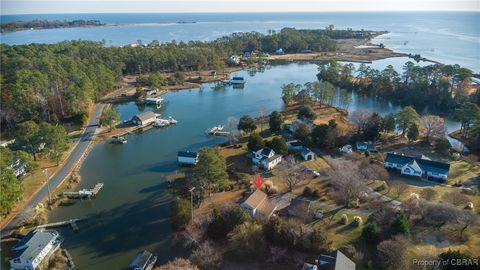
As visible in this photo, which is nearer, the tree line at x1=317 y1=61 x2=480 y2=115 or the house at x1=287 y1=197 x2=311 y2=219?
the house at x1=287 y1=197 x2=311 y2=219

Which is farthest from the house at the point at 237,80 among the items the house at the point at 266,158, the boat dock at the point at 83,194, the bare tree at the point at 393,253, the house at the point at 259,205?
the bare tree at the point at 393,253

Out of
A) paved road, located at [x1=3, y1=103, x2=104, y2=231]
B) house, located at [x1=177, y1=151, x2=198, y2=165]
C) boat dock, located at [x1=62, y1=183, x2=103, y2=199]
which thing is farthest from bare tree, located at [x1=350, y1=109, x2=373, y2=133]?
paved road, located at [x1=3, y1=103, x2=104, y2=231]

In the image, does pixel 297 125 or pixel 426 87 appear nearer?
pixel 297 125

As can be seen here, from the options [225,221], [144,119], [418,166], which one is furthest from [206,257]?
[144,119]

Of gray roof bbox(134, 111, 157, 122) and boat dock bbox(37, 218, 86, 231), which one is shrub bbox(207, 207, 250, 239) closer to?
boat dock bbox(37, 218, 86, 231)

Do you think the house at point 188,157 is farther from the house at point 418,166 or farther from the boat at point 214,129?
the house at point 418,166

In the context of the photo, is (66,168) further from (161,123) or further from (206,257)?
(206,257)
